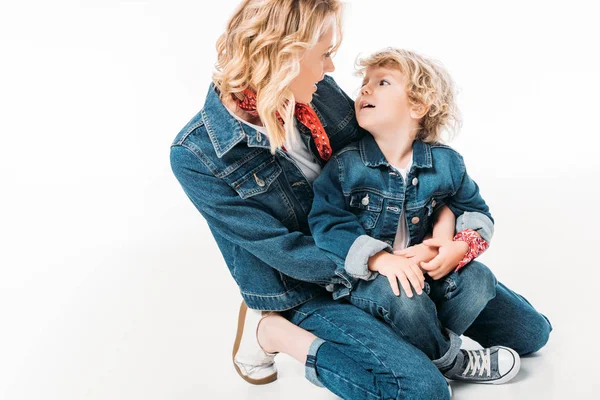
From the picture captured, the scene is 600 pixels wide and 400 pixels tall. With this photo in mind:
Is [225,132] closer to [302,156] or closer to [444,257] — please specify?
[302,156]

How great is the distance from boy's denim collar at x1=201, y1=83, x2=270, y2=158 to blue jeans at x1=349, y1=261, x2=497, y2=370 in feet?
1.62

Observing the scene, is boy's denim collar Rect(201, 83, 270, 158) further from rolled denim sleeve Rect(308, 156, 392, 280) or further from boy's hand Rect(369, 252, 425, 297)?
boy's hand Rect(369, 252, 425, 297)

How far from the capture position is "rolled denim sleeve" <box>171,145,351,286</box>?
2.34 m

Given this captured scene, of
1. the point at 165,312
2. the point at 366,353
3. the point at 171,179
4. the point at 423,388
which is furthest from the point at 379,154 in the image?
the point at 171,179

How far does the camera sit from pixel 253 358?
256 cm

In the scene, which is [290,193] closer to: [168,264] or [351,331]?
[351,331]

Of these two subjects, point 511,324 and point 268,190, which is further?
point 511,324

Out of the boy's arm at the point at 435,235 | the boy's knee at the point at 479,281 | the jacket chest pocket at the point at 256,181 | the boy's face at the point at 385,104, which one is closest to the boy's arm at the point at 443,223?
the boy's arm at the point at 435,235

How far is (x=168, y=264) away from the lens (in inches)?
136

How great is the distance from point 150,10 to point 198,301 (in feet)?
5.90

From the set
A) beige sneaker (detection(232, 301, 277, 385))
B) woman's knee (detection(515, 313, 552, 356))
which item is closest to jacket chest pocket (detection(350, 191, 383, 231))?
beige sneaker (detection(232, 301, 277, 385))

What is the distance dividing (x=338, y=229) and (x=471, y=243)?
0.38 meters

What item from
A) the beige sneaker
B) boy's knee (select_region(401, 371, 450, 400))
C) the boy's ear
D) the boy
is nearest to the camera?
boy's knee (select_region(401, 371, 450, 400))

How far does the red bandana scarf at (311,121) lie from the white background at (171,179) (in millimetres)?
698
